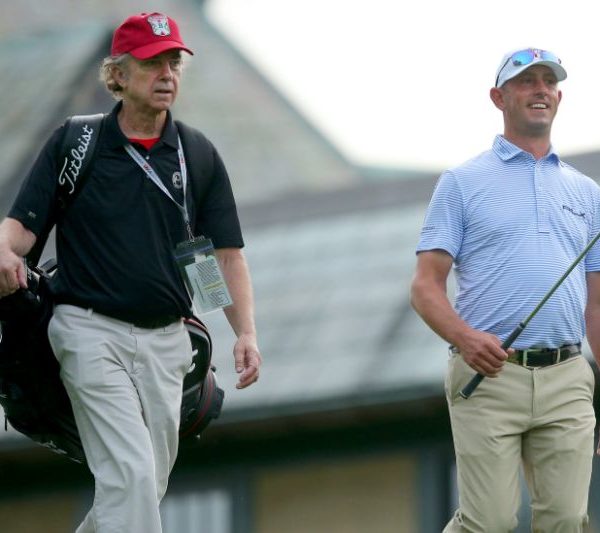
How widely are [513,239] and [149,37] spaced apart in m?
1.55

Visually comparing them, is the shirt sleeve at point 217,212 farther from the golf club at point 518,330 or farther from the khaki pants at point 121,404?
the golf club at point 518,330

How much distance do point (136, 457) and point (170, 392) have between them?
365 millimetres

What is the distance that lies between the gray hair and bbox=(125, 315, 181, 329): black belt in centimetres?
84

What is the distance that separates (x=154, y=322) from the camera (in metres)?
8.54

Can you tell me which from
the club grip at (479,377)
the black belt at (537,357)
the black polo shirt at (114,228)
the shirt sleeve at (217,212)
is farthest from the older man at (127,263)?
the black belt at (537,357)

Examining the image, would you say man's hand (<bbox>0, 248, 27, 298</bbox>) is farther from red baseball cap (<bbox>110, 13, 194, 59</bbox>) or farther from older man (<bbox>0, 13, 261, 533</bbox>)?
red baseball cap (<bbox>110, 13, 194, 59</bbox>)

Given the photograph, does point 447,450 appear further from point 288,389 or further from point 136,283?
point 136,283

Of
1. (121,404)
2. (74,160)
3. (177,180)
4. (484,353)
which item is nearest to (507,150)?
(484,353)

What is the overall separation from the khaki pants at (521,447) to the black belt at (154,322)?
1.10 m

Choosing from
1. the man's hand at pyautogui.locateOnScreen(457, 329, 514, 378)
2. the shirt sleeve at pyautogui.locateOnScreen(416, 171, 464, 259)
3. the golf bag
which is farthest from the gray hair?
the man's hand at pyautogui.locateOnScreen(457, 329, 514, 378)

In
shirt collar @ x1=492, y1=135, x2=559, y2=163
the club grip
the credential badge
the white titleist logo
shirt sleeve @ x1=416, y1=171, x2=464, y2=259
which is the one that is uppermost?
the white titleist logo

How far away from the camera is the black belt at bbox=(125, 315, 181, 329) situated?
8500mm

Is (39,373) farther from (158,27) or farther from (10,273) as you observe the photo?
(158,27)

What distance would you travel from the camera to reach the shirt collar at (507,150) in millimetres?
8875
